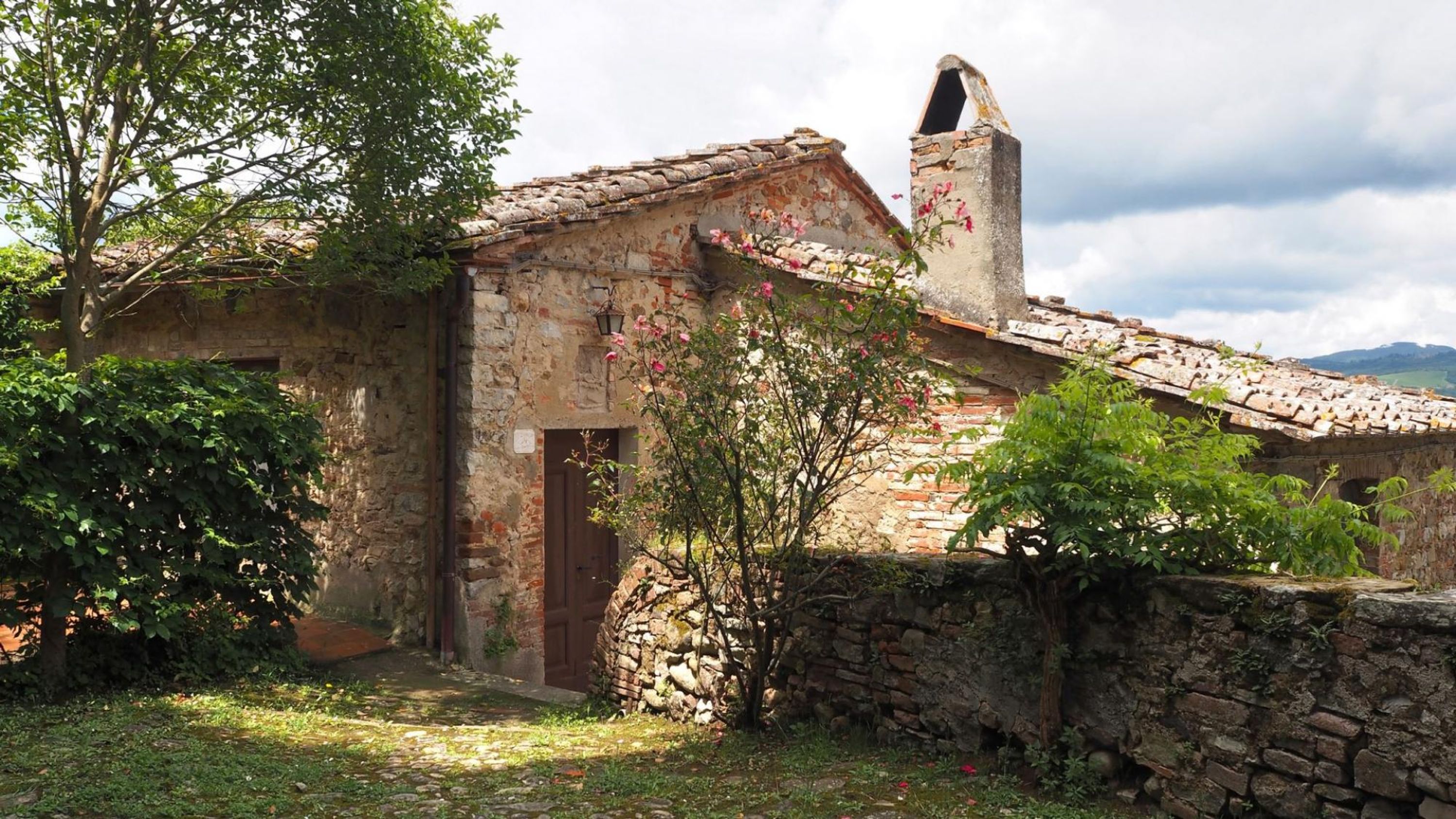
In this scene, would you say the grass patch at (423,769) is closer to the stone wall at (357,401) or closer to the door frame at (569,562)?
the stone wall at (357,401)

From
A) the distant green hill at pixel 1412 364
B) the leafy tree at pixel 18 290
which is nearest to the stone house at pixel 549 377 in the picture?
the leafy tree at pixel 18 290

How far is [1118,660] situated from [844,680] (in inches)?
62.6

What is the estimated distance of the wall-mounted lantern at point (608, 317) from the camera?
847 cm

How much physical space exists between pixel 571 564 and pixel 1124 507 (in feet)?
18.7

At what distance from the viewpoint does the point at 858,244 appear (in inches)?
468

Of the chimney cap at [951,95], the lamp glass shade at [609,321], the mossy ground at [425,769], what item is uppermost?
the chimney cap at [951,95]

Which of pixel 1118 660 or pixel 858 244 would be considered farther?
pixel 858 244

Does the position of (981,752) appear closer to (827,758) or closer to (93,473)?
(827,758)

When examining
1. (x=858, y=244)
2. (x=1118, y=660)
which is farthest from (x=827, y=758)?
(x=858, y=244)

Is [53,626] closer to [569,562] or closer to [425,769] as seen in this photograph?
[425,769]

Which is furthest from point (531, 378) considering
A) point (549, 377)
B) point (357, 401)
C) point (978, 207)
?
point (978, 207)

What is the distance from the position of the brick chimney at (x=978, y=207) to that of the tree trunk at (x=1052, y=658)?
3.78 meters

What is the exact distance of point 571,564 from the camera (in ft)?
28.8

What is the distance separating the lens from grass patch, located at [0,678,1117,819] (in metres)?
4.21
